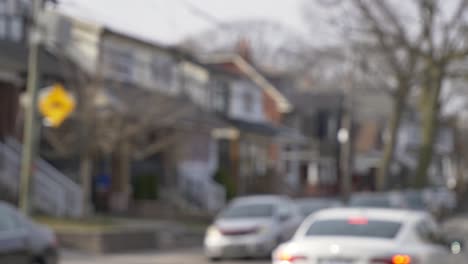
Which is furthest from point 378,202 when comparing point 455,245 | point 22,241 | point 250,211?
point 22,241

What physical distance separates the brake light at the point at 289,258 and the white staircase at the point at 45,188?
16.5 metres

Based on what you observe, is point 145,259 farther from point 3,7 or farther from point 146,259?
point 3,7

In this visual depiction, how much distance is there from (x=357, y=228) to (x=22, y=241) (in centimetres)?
528

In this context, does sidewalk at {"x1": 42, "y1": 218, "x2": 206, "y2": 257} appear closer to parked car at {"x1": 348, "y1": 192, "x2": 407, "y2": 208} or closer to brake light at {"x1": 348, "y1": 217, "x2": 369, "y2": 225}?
parked car at {"x1": 348, "y1": 192, "x2": 407, "y2": 208}

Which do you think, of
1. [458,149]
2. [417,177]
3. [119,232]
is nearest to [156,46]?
[119,232]

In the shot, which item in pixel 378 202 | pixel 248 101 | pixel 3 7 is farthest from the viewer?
pixel 248 101

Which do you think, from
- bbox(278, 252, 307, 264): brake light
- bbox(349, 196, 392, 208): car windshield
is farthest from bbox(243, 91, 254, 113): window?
bbox(278, 252, 307, 264): brake light

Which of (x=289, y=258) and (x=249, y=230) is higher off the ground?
(x=289, y=258)

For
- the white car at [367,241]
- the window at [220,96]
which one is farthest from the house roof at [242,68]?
the white car at [367,241]

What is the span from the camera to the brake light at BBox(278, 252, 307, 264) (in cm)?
1081

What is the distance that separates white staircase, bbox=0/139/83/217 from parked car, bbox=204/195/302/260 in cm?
569

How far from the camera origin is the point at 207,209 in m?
36.7

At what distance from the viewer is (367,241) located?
10906 mm

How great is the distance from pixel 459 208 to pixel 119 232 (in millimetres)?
46923
